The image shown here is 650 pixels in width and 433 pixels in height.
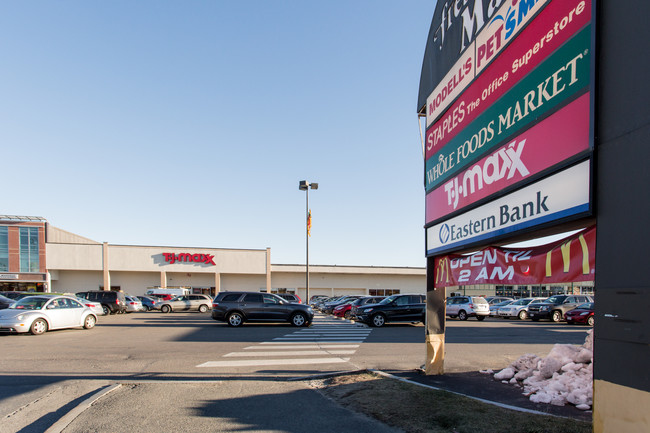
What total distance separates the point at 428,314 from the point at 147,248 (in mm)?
50952

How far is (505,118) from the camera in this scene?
6.05 meters

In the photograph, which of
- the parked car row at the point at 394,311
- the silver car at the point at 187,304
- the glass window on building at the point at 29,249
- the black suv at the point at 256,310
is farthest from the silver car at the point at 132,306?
the glass window on building at the point at 29,249

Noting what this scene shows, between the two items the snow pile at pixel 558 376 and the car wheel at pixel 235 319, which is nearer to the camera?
the snow pile at pixel 558 376

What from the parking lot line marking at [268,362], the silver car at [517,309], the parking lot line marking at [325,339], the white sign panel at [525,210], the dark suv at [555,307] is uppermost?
the white sign panel at [525,210]

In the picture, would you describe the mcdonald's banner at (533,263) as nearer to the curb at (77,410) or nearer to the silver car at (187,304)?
the curb at (77,410)

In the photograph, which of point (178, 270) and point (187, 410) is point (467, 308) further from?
point (178, 270)

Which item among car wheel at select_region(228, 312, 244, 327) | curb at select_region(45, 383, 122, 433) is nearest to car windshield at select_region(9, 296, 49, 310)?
car wheel at select_region(228, 312, 244, 327)

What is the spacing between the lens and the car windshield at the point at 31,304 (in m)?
16.4

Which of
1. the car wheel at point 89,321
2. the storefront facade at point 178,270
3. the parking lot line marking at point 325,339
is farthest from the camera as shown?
the storefront facade at point 178,270

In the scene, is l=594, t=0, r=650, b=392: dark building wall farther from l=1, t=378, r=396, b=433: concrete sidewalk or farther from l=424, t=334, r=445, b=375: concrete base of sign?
l=424, t=334, r=445, b=375: concrete base of sign

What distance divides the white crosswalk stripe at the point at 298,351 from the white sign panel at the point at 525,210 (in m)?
4.98

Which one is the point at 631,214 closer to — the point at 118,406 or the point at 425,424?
the point at 425,424

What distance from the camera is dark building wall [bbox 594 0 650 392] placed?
372 centimetres

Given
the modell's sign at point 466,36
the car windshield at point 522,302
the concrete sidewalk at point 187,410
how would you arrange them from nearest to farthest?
the concrete sidewalk at point 187,410 → the modell's sign at point 466,36 → the car windshield at point 522,302
